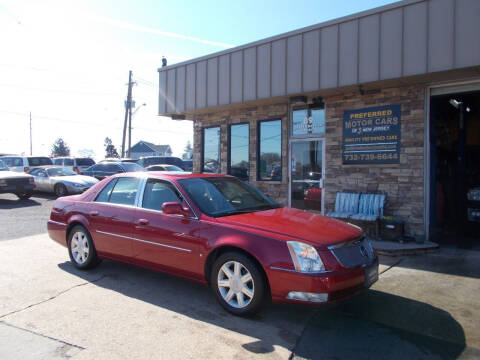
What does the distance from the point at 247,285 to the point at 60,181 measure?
42.0 ft

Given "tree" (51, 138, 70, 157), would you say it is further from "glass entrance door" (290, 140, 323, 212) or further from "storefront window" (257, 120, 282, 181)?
"glass entrance door" (290, 140, 323, 212)

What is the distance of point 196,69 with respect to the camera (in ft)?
33.2

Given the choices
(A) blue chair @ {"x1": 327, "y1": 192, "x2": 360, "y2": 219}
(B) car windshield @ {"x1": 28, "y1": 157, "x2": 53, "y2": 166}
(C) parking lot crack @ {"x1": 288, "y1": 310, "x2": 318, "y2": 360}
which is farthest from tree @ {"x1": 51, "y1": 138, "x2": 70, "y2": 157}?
(C) parking lot crack @ {"x1": 288, "y1": 310, "x2": 318, "y2": 360}

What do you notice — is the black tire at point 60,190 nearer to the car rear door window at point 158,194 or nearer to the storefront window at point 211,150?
the storefront window at point 211,150

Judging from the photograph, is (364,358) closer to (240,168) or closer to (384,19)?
(384,19)

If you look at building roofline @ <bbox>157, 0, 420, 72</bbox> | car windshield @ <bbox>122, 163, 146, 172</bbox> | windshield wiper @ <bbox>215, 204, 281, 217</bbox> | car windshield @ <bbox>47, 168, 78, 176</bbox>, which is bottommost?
windshield wiper @ <bbox>215, 204, 281, 217</bbox>

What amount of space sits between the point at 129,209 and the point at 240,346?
252cm

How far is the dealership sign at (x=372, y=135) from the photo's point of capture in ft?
25.0

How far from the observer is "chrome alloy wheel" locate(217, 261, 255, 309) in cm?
399

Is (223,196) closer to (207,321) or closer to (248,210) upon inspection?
(248,210)

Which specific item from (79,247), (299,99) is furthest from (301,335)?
(299,99)

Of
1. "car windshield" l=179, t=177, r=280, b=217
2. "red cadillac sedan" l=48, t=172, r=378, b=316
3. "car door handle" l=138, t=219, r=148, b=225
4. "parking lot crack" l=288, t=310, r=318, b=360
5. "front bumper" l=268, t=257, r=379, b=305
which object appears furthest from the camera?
"car door handle" l=138, t=219, r=148, b=225

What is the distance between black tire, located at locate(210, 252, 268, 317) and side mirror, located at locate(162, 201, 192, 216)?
721 millimetres

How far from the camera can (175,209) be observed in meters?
4.50
